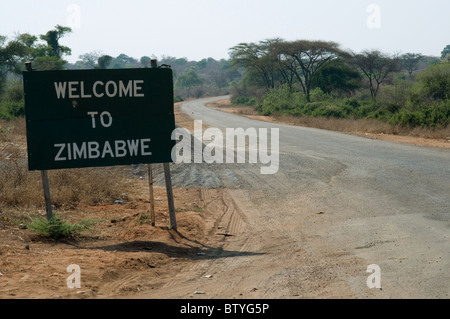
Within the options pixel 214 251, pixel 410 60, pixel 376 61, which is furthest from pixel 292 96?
pixel 214 251

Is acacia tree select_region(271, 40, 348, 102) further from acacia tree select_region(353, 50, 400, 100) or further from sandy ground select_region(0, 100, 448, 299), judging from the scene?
sandy ground select_region(0, 100, 448, 299)

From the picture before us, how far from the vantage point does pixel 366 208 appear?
9969mm

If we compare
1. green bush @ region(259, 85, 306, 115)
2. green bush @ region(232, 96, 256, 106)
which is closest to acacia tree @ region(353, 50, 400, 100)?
green bush @ region(259, 85, 306, 115)

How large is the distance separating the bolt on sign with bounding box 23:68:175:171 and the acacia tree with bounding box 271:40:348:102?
158 ft

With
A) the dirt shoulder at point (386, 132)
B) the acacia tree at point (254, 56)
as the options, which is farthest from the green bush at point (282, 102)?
the dirt shoulder at point (386, 132)

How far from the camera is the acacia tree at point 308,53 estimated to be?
55125 mm

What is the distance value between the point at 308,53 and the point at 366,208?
48.5m

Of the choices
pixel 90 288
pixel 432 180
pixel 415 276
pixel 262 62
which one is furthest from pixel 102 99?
pixel 262 62

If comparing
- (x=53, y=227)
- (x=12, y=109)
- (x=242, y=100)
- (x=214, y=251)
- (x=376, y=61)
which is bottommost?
(x=242, y=100)

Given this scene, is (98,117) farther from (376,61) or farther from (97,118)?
(376,61)

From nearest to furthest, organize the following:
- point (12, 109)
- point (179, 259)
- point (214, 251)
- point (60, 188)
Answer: point (179, 259), point (214, 251), point (60, 188), point (12, 109)

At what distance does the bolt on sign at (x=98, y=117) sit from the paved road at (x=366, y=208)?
235 cm

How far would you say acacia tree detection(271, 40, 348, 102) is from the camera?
55.1m

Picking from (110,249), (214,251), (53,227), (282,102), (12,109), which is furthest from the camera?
(282,102)
